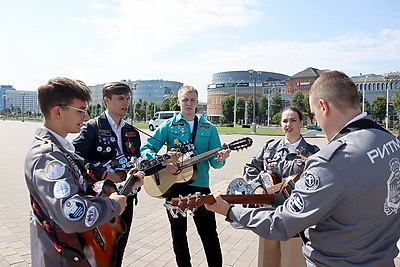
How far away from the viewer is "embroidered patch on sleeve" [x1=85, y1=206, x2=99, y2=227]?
1.81 m

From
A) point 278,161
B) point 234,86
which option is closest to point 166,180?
point 278,161

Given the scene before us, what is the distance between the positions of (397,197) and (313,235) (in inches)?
18.9

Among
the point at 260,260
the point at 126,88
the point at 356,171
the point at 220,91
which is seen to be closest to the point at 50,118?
the point at 126,88

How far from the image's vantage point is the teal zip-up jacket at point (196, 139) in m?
3.79

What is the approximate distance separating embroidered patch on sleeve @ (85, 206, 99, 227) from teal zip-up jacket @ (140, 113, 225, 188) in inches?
75.1

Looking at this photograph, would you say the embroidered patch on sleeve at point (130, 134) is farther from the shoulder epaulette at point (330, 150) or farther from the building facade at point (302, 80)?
the building facade at point (302, 80)

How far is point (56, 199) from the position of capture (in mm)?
1755

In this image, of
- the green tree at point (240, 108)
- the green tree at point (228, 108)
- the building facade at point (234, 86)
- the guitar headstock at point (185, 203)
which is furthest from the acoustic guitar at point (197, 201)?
the building facade at point (234, 86)

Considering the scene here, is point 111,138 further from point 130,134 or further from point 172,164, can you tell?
point 172,164

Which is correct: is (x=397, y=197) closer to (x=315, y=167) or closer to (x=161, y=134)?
(x=315, y=167)

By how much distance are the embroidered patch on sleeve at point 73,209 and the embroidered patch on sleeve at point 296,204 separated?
1.13 metres

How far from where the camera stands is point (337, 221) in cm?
163

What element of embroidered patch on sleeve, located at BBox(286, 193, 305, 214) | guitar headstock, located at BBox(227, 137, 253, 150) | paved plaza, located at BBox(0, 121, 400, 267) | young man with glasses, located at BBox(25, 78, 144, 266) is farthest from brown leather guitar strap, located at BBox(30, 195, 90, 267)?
paved plaza, located at BBox(0, 121, 400, 267)

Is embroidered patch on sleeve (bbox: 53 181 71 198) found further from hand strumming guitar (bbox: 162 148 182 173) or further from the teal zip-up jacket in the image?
the teal zip-up jacket
